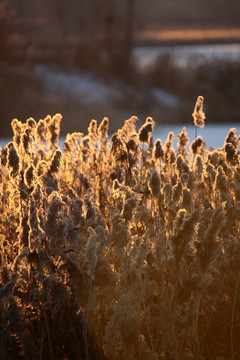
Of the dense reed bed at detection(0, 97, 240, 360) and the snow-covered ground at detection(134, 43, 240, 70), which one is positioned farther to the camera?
the snow-covered ground at detection(134, 43, 240, 70)

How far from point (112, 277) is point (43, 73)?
695 inches

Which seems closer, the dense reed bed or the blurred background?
the dense reed bed

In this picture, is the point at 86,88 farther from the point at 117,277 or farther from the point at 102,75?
the point at 117,277

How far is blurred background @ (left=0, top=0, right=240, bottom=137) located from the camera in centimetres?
1554

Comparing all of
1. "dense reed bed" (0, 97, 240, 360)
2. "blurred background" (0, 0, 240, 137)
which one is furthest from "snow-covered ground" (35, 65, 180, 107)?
"dense reed bed" (0, 97, 240, 360)

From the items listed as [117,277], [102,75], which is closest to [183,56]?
[102,75]

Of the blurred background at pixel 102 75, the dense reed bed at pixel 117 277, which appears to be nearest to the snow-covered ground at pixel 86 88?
the blurred background at pixel 102 75

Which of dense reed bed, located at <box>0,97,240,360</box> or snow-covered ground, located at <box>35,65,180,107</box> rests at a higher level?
snow-covered ground, located at <box>35,65,180,107</box>

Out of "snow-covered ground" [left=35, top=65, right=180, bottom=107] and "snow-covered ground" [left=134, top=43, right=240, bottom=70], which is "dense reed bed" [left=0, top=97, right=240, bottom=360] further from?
"snow-covered ground" [left=134, top=43, right=240, bottom=70]

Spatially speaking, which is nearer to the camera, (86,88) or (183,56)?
(86,88)

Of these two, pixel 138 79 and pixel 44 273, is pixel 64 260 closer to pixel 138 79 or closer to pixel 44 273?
pixel 44 273

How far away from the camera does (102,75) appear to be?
66.0 ft

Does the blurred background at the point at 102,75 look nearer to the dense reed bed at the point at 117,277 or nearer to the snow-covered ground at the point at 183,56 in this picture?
the snow-covered ground at the point at 183,56

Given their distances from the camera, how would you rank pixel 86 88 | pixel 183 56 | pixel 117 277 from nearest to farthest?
1. pixel 117 277
2. pixel 86 88
3. pixel 183 56
